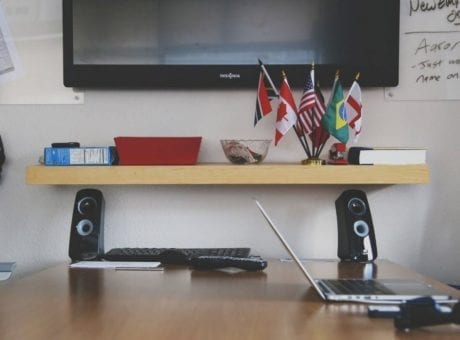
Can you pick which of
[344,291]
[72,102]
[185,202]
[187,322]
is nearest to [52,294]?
[187,322]

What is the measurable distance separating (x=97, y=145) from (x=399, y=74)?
999mm

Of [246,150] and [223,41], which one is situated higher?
[223,41]

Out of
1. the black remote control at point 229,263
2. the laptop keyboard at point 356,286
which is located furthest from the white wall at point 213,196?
the laptop keyboard at point 356,286

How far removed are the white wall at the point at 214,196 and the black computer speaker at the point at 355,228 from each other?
12cm

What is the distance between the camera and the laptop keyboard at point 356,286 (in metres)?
1.07

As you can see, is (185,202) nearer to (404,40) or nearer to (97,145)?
(97,145)

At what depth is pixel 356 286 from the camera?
1127 mm

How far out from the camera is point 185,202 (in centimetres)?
177

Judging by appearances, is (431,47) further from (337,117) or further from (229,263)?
(229,263)

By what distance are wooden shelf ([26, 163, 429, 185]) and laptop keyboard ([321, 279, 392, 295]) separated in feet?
1.36

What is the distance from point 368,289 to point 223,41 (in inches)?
37.2

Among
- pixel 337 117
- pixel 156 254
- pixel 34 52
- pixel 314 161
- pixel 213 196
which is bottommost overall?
pixel 156 254

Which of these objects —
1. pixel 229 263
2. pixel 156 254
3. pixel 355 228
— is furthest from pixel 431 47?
pixel 156 254

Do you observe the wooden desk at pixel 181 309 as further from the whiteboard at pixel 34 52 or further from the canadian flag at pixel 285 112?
the whiteboard at pixel 34 52
